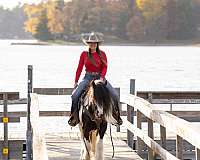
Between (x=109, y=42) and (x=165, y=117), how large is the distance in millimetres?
103539

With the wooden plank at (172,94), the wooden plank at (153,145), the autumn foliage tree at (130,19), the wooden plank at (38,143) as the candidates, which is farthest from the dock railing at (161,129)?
the autumn foliage tree at (130,19)

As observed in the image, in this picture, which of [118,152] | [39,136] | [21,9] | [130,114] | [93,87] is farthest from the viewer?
[21,9]

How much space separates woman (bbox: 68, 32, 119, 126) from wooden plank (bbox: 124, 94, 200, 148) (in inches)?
21.5

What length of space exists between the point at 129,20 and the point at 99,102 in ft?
332

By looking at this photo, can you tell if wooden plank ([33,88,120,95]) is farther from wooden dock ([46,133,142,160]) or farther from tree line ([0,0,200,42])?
tree line ([0,0,200,42])

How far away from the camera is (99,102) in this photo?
285 inches

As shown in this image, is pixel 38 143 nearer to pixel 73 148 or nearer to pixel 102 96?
pixel 102 96

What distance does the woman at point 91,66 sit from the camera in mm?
7652

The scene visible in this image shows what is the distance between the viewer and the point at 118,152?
9109mm

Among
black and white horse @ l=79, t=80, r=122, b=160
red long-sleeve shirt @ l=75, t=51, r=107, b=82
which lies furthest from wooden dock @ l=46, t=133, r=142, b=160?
red long-sleeve shirt @ l=75, t=51, r=107, b=82

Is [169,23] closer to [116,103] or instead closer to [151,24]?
[151,24]

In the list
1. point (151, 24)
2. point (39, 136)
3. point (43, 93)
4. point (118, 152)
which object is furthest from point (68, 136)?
point (151, 24)

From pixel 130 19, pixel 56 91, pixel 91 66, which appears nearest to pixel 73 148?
pixel 56 91

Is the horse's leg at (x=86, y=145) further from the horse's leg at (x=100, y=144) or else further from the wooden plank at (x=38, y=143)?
the wooden plank at (x=38, y=143)
